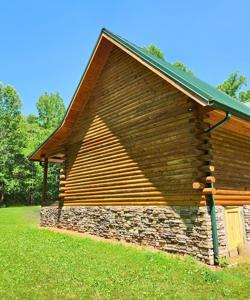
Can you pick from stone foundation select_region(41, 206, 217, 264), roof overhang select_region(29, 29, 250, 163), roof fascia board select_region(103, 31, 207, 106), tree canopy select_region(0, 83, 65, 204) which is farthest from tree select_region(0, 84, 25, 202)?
roof fascia board select_region(103, 31, 207, 106)

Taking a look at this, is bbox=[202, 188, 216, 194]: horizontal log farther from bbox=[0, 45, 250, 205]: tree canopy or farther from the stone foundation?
bbox=[0, 45, 250, 205]: tree canopy

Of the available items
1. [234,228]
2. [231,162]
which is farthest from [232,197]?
[231,162]

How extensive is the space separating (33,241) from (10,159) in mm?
28759

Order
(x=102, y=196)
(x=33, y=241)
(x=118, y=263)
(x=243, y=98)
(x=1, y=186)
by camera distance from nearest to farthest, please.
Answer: (x=118, y=263), (x=33, y=241), (x=102, y=196), (x=243, y=98), (x=1, y=186)

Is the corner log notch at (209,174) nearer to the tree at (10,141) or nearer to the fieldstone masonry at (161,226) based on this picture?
the fieldstone masonry at (161,226)

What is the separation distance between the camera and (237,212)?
10172 millimetres

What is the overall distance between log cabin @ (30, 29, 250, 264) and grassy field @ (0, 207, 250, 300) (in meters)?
1.09

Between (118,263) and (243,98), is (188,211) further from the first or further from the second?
(243,98)

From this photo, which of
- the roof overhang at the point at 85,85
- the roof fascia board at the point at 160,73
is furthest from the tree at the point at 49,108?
the roof fascia board at the point at 160,73

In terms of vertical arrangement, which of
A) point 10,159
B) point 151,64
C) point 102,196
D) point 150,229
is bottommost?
point 150,229

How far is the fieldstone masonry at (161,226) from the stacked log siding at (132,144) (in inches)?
13.0

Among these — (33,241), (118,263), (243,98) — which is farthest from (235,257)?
(243,98)

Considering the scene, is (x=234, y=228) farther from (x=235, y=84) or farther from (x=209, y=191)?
(x=235, y=84)

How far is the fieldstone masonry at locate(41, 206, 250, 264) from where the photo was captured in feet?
28.8
